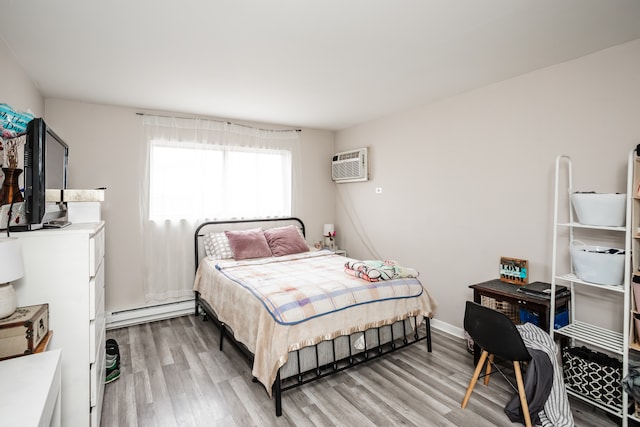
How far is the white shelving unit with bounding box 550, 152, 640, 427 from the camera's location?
1.93 m

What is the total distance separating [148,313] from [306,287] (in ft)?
7.79

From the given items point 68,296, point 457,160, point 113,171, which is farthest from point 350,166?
point 68,296

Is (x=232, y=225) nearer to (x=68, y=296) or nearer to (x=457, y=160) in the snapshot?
(x=68, y=296)

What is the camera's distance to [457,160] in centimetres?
336

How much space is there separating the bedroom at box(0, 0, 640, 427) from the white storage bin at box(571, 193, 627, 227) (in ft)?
1.22

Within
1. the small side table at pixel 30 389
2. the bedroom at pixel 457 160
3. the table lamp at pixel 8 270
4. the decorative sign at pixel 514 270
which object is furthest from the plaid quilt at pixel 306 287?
the table lamp at pixel 8 270

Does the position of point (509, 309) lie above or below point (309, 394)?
above

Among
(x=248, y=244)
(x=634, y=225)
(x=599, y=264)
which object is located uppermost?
(x=634, y=225)

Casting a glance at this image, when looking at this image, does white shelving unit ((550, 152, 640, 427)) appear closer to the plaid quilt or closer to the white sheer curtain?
the plaid quilt

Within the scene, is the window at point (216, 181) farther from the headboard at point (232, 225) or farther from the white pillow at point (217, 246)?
the white pillow at point (217, 246)

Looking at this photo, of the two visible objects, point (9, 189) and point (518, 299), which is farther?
point (518, 299)

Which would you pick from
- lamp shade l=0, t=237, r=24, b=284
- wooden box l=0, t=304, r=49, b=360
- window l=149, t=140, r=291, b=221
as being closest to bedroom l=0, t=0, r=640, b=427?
window l=149, t=140, r=291, b=221

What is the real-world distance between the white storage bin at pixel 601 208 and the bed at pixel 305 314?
1364 mm

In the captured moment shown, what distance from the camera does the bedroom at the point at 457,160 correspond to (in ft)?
7.81
